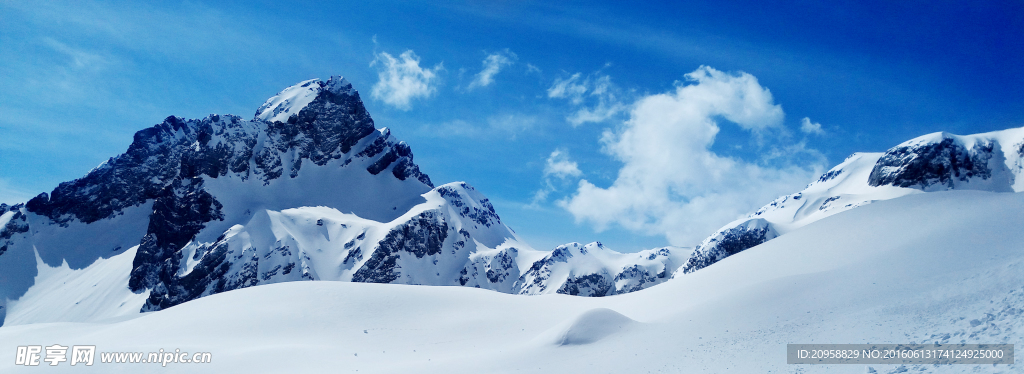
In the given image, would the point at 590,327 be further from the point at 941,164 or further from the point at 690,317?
the point at 941,164

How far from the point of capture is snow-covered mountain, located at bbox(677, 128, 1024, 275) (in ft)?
373

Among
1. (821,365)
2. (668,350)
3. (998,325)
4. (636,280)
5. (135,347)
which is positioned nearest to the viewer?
(998,325)

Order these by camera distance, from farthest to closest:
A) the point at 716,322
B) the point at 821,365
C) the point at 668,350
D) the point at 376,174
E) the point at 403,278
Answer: the point at 376,174
the point at 403,278
the point at 716,322
the point at 668,350
the point at 821,365

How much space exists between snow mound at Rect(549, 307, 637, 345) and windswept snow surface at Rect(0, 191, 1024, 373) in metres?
0.07

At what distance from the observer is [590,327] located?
23547mm

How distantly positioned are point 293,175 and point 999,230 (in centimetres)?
16235

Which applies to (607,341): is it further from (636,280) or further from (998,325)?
(636,280)

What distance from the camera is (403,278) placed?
4963 inches

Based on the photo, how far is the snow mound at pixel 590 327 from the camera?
74.8ft

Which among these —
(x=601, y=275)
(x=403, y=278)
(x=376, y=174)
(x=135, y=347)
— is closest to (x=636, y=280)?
(x=601, y=275)

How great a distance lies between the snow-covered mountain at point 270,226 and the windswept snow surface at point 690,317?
91.1m

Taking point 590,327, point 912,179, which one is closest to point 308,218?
point 590,327

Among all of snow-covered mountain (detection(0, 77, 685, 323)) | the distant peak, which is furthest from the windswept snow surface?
the distant peak

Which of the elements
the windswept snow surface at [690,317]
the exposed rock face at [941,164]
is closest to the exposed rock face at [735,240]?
the exposed rock face at [941,164]
